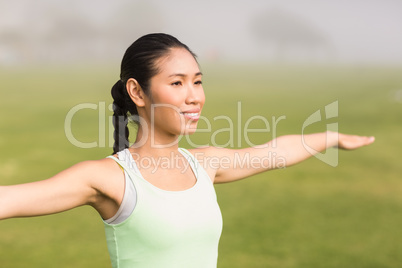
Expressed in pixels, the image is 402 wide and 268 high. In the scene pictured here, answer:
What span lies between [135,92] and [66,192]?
26.0 inches

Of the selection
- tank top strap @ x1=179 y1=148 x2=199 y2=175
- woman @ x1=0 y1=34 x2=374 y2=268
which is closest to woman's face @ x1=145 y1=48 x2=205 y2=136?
woman @ x1=0 y1=34 x2=374 y2=268

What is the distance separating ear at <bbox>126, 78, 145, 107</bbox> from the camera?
261 cm

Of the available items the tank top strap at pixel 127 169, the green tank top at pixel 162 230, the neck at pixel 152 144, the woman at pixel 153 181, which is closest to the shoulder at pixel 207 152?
the woman at pixel 153 181

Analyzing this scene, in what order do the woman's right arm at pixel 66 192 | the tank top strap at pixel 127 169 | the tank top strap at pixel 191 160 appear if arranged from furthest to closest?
the tank top strap at pixel 191 160
the tank top strap at pixel 127 169
the woman's right arm at pixel 66 192

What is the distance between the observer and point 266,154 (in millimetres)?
3268

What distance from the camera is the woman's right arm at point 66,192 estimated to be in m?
2.09

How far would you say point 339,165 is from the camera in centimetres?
1209

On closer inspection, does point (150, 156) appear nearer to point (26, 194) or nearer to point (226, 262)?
point (26, 194)

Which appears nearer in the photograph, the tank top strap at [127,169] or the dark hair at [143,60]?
the tank top strap at [127,169]

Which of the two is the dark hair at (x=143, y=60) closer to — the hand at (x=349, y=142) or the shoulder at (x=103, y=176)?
the shoulder at (x=103, y=176)

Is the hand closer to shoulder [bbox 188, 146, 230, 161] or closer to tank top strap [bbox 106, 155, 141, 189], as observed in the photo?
shoulder [bbox 188, 146, 230, 161]

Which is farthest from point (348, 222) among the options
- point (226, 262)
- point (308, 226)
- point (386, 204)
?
point (226, 262)

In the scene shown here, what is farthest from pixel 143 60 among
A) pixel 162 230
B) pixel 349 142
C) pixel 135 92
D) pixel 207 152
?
pixel 349 142

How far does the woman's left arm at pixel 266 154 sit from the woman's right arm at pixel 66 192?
66cm
